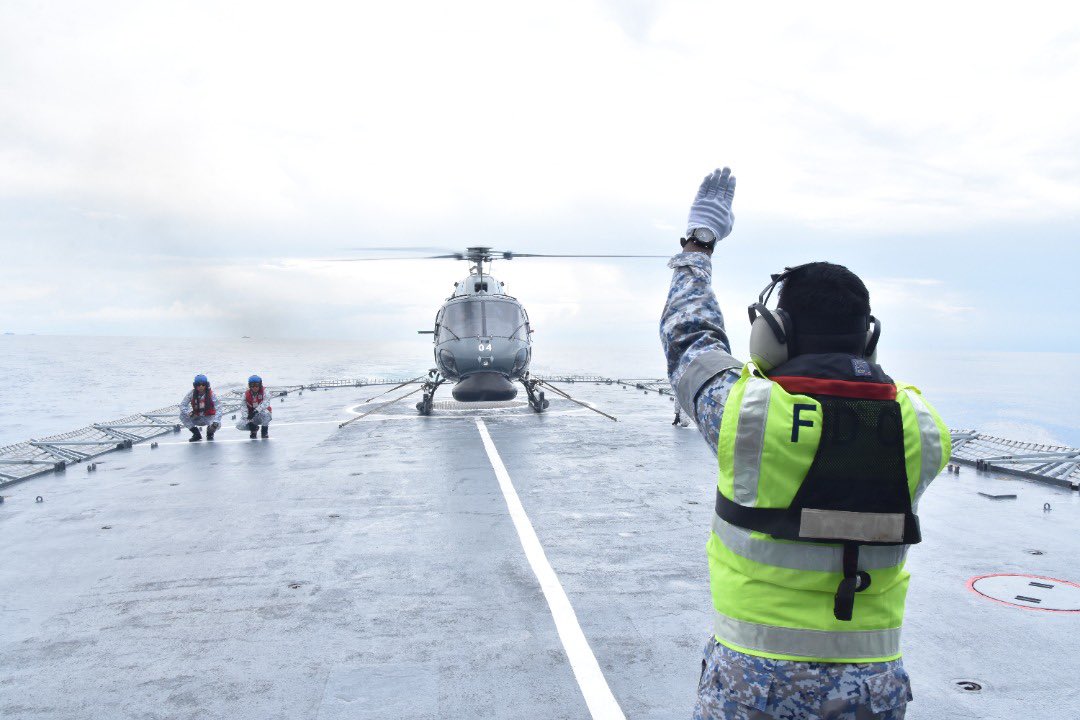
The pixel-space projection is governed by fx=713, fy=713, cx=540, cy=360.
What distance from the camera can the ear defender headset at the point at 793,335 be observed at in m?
2.01

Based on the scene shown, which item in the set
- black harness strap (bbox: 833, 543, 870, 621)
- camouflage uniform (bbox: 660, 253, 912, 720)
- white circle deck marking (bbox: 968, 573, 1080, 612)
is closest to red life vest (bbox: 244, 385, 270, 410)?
white circle deck marking (bbox: 968, 573, 1080, 612)

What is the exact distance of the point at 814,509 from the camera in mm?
1885

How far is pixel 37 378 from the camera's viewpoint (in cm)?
5619

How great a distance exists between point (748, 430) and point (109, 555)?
21.5 ft

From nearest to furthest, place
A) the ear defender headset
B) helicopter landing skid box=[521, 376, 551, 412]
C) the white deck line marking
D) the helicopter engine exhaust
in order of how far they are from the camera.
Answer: the ear defender headset → the white deck line marking → the helicopter engine exhaust → helicopter landing skid box=[521, 376, 551, 412]

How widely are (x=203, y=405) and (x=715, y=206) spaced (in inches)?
517

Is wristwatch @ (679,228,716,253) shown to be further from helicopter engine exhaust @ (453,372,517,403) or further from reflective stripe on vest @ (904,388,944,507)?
helicopter engine exhaust @ (453,372,517,403)

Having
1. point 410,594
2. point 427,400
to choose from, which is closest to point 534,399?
point 427,400

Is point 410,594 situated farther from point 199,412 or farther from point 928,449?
point 199,412

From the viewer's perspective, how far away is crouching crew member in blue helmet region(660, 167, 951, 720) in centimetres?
189

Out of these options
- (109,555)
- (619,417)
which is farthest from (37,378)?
(109,555)

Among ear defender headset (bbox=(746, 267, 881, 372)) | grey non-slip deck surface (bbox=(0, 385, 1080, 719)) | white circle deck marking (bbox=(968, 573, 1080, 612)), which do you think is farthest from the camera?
white circle deck marking (bbox=(968, 573, 1080, 612))

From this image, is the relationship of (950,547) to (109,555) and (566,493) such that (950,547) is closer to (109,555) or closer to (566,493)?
(566,493)

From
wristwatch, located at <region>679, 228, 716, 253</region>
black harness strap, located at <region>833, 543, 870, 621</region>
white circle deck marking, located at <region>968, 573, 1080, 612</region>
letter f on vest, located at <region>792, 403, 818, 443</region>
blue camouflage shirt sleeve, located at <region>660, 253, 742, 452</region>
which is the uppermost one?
wristwatch, located at <region>679, 228, 716, 253</region>
